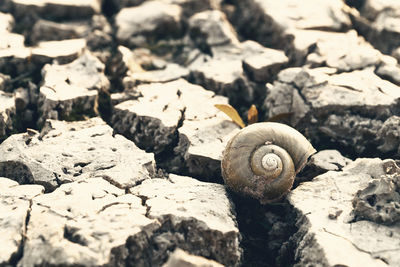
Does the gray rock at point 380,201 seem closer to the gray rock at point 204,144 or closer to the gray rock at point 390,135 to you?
the gray rock at point 390,135

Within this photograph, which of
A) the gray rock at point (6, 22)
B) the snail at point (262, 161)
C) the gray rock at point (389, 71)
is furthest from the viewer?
the gray rock at point (6, 22)

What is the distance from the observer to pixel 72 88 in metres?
4.52

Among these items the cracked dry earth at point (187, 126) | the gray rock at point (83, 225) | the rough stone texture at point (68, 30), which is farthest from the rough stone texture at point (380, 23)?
the gray rock at point (83, 225)

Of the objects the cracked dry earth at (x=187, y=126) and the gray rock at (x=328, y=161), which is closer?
the cracked dry earth at (x=187, y=126)

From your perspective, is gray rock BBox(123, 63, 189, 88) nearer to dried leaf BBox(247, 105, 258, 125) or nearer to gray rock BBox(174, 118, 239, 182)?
gray rock BBox(174, 118, 239, 182)

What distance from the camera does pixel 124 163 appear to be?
151 inches

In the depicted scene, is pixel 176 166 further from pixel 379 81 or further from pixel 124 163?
pixel 379 81

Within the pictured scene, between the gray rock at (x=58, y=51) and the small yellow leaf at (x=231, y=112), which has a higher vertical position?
the gray rock at (x=58, y=51)

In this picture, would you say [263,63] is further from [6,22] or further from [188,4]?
[6,22]

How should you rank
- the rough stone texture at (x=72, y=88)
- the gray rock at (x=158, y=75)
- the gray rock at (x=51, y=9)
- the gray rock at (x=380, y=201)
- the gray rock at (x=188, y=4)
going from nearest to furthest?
the gray rock at (x=380, y=201) → the rough stone texture at (x=72, y=88) → the gray rock at (x=158, y=75) → the gray rock at (x=51, y=9) → the gray rock at (x=188, y=4)

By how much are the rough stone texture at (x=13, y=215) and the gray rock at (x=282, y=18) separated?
3125mm

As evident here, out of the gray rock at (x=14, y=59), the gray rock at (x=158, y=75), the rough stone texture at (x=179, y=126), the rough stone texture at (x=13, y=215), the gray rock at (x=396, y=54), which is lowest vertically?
the rough stone texture at (x=13, y=215)

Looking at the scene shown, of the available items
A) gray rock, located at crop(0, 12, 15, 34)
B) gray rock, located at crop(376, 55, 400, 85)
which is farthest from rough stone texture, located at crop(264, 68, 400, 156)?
gray rock, located at crop(0, 12, 15, 34)

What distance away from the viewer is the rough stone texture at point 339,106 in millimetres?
4188
